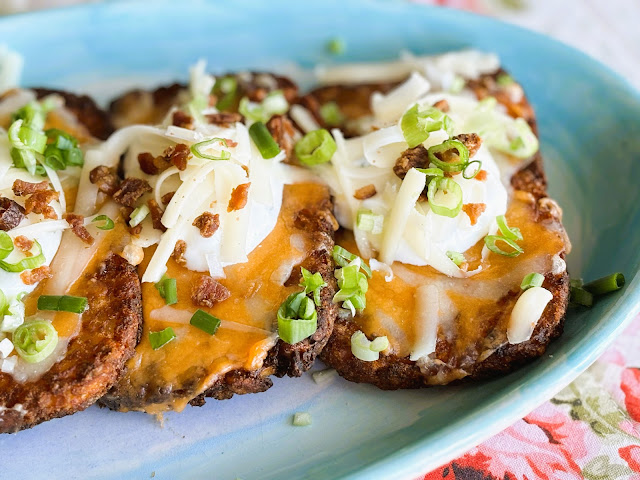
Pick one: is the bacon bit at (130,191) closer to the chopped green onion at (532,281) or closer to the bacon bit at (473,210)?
the bacon bit at (473,210)

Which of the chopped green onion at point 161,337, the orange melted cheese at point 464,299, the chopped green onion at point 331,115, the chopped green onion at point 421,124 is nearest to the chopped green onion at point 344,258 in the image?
the orange melted cheese at point 464,299

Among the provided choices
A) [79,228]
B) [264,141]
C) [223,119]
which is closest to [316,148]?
[264,141]

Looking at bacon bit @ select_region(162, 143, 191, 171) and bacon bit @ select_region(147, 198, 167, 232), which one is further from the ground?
bacon bit @ select_region(162, 143, 191, 171)

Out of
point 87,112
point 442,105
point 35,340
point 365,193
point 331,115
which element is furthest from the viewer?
point 331,115

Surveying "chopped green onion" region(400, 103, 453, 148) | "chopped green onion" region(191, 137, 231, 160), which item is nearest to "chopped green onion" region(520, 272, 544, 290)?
"chopped green onion" region(400, 103, 453, 148)

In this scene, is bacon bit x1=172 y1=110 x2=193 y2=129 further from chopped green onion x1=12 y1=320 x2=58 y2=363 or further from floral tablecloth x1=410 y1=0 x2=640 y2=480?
floral tablecloth x1=410 y1=0 x2=640 y2=480

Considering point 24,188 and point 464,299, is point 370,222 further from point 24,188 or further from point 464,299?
point 24,188
